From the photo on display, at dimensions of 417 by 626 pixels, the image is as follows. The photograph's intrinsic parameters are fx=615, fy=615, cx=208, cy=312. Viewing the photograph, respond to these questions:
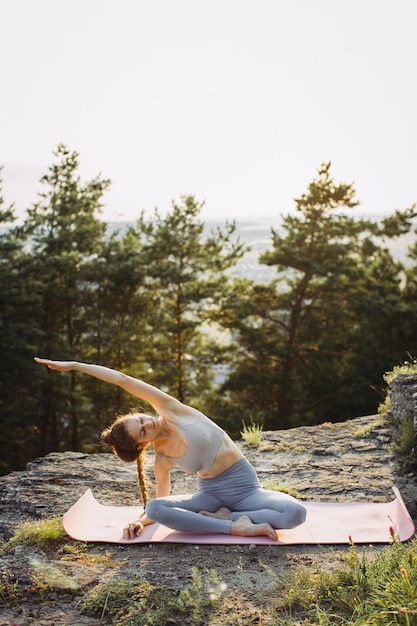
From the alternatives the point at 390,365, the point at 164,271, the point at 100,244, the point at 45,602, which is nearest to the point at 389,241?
the point at 390,365

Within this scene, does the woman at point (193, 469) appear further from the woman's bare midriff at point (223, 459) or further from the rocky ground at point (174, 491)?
the rocky ground at point (174, 491)

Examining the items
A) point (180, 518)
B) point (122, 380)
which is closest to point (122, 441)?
point (122, 380)

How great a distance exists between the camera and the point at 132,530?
4.30 metres

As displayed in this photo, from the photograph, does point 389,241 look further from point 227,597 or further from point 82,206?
point 227,597

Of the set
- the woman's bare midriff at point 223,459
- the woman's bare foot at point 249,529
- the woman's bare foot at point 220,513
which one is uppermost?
the woman's bare midriff at point 223,459

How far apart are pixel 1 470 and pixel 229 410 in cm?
747

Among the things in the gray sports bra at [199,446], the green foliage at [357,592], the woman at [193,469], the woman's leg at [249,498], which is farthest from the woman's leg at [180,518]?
the green foliage at [357,592]

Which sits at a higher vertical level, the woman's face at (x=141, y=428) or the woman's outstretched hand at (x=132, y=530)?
the woman's face at (x=141, y=428)

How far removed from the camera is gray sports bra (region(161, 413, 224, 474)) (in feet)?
14.0

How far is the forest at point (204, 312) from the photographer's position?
62.1 ft

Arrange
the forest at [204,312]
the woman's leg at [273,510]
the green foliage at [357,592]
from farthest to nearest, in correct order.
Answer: the forest at [204,312], the woman's leg at [273,510], the green foliage at [357,592]

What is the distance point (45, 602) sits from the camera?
3.43 metres

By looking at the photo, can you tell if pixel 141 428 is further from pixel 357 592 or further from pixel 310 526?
pixel 357 592

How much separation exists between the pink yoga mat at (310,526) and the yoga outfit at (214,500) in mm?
108
